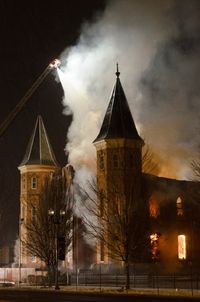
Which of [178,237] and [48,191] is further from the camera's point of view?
[178,237]

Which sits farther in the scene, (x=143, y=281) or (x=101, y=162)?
(x=101, y=162)

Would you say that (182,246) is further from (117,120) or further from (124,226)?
(124,226)

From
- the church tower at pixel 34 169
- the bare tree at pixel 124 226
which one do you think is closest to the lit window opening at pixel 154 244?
the bare tree at pixel 124 226

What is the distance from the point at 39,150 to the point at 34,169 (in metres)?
3.27

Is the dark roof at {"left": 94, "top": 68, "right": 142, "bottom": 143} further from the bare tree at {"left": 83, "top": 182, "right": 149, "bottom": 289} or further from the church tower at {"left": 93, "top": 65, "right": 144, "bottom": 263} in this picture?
the bare tree at {"left": 83, "top": 182, "right": 149, "bottom": 289}

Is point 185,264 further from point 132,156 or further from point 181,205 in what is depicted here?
point 132,156

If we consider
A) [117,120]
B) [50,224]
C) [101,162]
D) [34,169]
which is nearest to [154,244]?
[50,224]

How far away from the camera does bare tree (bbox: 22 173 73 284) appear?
6150cm

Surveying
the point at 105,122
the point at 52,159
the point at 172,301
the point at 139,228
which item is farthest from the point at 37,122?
the point at 172,301

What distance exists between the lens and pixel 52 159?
94.0 metres

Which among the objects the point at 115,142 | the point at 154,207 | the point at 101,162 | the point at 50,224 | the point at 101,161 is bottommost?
the point at 50,224

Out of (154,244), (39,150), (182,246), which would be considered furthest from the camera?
(39,150)

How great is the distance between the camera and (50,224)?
62.9 m

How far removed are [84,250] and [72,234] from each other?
1585 centimetres
